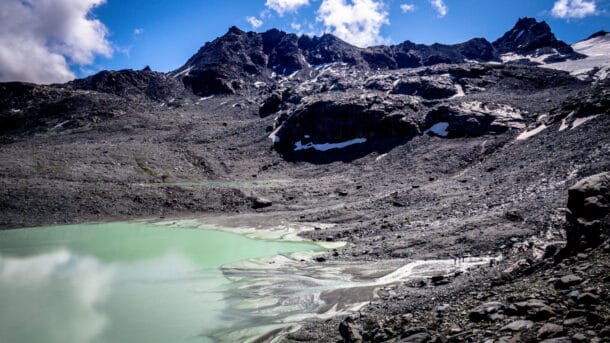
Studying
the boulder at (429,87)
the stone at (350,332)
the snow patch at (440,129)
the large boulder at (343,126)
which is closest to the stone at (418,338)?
the stone at (350,332)

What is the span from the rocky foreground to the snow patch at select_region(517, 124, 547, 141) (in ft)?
1.88

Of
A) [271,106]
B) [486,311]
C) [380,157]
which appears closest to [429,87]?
[380,157]

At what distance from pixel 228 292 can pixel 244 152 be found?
Result: 232 ft

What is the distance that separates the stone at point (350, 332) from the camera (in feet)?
45.2

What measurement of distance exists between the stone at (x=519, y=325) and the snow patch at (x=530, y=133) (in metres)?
54.7

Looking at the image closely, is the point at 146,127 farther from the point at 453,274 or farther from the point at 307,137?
the point at 453,274

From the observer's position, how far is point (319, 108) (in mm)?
94250

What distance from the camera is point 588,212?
47.1 ft

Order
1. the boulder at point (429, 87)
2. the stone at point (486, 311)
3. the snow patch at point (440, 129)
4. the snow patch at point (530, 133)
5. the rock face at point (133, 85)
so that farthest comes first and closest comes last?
the rock face at point (133, 85), the boulder at point (429, 87), the snow patch at point (440, 129), the snow patch at point (530, 133), the stone at point (486, 311)

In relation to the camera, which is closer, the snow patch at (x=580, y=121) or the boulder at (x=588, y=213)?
the boulder at (x=588, y=213)

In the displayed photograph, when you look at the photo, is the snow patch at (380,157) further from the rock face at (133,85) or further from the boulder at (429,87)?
the rock face at (133,85)

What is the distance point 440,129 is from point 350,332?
221 ft

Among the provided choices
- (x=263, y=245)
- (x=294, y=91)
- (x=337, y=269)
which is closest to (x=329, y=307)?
(x=337, y=269)

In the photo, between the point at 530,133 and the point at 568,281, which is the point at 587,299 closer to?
the point at 568,281
